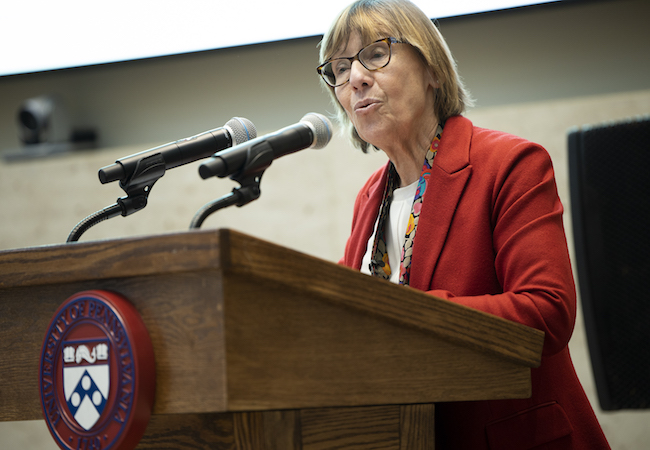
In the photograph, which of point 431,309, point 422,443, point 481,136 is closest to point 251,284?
point 431,309

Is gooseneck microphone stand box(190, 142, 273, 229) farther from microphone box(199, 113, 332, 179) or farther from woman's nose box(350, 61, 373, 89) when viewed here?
woman's nose box(350, 61, 373, 89)

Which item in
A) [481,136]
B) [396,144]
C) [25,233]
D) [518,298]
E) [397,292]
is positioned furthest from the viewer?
[25,233]

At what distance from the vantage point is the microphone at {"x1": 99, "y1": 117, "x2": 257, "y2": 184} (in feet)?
3.33

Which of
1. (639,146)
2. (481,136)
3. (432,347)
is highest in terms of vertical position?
(481,136)

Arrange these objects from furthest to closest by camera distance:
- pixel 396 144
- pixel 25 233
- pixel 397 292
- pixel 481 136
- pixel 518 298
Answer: pixel 25 233 → pixel 396 144 → pixel 481 136 → pixel 518 298 → pixel 397 292

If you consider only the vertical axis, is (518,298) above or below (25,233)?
below

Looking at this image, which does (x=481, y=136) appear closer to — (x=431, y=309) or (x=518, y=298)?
(x=518, y=298)

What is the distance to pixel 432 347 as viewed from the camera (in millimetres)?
825

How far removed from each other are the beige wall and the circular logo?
7.61ft

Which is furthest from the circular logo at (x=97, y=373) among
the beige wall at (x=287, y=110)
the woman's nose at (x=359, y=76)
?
the beige wall at (x=287, y=110)

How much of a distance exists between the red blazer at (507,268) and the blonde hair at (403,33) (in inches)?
9.5

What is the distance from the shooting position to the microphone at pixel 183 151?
101 cm

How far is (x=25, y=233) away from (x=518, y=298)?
3117mm

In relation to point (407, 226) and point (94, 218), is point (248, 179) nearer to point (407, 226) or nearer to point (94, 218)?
point (94, 218)
